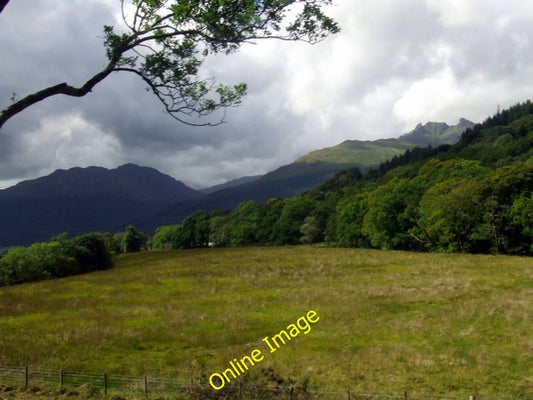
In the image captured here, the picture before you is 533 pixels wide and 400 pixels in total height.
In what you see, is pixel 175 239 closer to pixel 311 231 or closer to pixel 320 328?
pixel 311 231

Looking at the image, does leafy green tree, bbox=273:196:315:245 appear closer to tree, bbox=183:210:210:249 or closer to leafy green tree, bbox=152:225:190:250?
tree, bbox=183:210:210:249

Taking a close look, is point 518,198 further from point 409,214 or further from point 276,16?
point 276,16

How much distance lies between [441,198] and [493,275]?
31.9 m

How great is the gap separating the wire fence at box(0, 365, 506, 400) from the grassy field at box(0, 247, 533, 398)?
1.91 meters

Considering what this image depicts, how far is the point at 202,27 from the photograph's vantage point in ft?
33.6

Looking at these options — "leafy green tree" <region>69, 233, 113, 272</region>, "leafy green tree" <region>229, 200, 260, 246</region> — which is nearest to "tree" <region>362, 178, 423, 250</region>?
"leafy green tree" <region>69, 233, 113, 272</region>

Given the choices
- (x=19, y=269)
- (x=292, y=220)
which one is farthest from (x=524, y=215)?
(x=292, y=220)

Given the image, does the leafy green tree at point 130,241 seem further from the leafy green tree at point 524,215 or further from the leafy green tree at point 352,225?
the leafy green tree at point 524,215

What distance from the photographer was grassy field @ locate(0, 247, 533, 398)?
59.3 ft

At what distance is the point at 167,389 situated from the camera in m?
14.9

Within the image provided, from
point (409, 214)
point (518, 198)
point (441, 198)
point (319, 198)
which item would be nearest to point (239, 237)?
point (319, 198)

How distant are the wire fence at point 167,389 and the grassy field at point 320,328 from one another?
191cm

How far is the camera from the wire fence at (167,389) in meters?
13.3

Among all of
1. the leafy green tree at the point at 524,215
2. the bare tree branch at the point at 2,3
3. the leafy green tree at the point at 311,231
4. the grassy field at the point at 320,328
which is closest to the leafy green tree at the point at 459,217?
the leafy green tree at the point at 524,215
